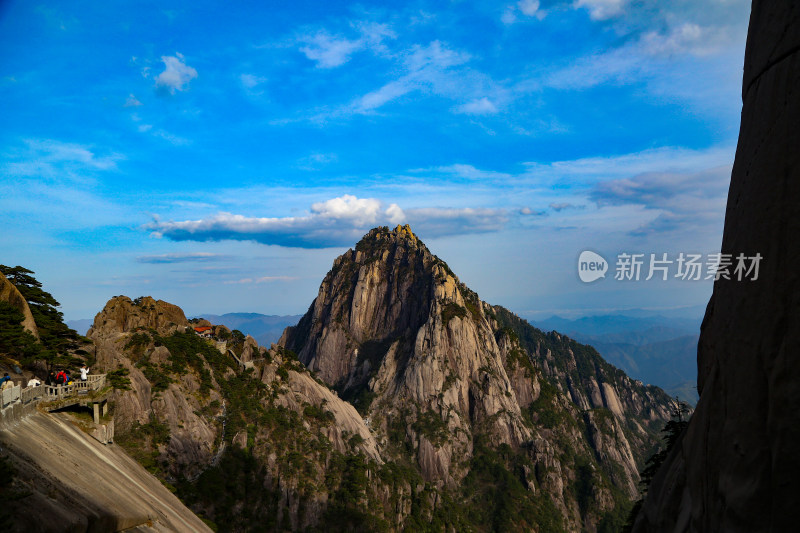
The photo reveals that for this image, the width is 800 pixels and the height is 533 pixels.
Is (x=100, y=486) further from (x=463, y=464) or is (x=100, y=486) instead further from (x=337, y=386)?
(x=337, y=386)

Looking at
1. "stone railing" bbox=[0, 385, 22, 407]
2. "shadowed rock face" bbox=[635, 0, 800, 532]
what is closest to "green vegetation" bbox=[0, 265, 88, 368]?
"stone railing" bbox=[0, 385, 22, 407]

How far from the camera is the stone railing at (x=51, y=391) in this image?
21438 millimetres

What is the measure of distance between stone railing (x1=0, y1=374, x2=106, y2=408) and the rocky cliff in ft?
383

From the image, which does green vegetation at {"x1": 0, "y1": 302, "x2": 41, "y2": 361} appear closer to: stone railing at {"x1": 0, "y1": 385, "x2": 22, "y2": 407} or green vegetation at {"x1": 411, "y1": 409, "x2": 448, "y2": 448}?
stone railing at {"x1": 0, "y1": 385, "x2": 22, "y2": 407}

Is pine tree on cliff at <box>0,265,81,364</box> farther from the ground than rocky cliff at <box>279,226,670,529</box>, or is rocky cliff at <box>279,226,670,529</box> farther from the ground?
pine tree on cliff at <box>0,265,81,364</box>

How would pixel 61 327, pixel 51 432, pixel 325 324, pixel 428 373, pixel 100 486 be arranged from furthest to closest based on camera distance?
1. pixel 325 324
2. pixel 428 373
3. pixel 61 327
4. pixel 51 432
5. pixel 100 486

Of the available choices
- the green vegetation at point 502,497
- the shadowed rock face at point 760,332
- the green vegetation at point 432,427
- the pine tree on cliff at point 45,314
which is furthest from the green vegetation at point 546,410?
the shadowed rock face at point 760,332

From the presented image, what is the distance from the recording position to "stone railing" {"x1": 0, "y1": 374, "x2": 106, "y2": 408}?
844 inches

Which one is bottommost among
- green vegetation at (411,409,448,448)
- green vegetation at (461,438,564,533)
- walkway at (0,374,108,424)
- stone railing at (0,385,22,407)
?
green vegetation at (461,438,564,533)

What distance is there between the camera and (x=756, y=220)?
13.4m

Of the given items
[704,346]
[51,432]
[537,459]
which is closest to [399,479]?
[537,459]

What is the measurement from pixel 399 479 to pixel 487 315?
106735 mm

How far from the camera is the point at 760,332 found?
40.9 feet

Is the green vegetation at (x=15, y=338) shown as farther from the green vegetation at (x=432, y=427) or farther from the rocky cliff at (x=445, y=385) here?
the green vegetation at (x=432, y=427)
